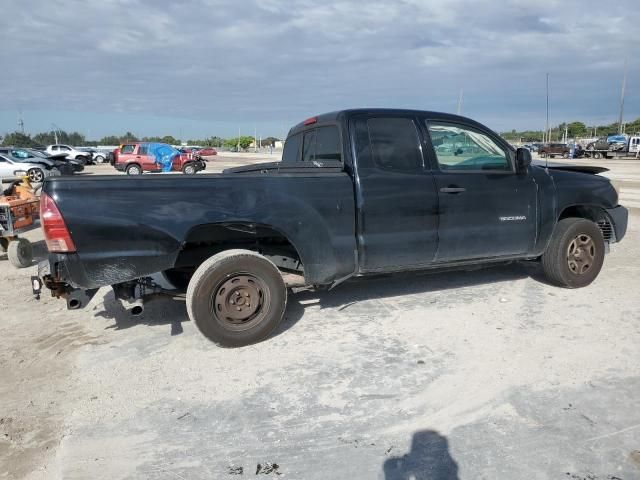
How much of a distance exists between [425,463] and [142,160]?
27207 millimetres

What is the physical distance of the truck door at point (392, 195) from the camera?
14.4 ft

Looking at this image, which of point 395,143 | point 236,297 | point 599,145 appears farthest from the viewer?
point 599,145

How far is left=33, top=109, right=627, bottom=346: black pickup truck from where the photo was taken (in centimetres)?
365

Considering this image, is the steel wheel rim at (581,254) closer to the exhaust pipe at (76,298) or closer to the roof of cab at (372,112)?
the roof of cab at (372,112)

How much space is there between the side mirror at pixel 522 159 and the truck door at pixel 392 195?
106 cm

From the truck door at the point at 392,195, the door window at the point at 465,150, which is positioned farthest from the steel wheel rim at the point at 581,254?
the truck door at the point at 392,195

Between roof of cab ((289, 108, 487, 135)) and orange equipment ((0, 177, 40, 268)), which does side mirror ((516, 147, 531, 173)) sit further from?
orange equipment ((0, 177, 40, 268))

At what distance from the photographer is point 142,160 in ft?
89.5

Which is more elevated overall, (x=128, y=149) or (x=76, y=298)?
(x=128, y=149)

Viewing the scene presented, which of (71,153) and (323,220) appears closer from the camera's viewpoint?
(323,220)

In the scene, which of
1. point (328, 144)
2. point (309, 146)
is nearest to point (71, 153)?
point (309, 146)

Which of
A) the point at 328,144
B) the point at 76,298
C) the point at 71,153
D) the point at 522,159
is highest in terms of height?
the point at 71,153

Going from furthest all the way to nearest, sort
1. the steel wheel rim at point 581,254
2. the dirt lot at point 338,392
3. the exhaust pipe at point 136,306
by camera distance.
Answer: the steel wheel rim at point 581,254 < the exhaust pipe at point 136,306 < the dirt lot at point 338,392

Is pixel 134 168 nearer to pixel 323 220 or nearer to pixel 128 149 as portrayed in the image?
pixel 128 149
